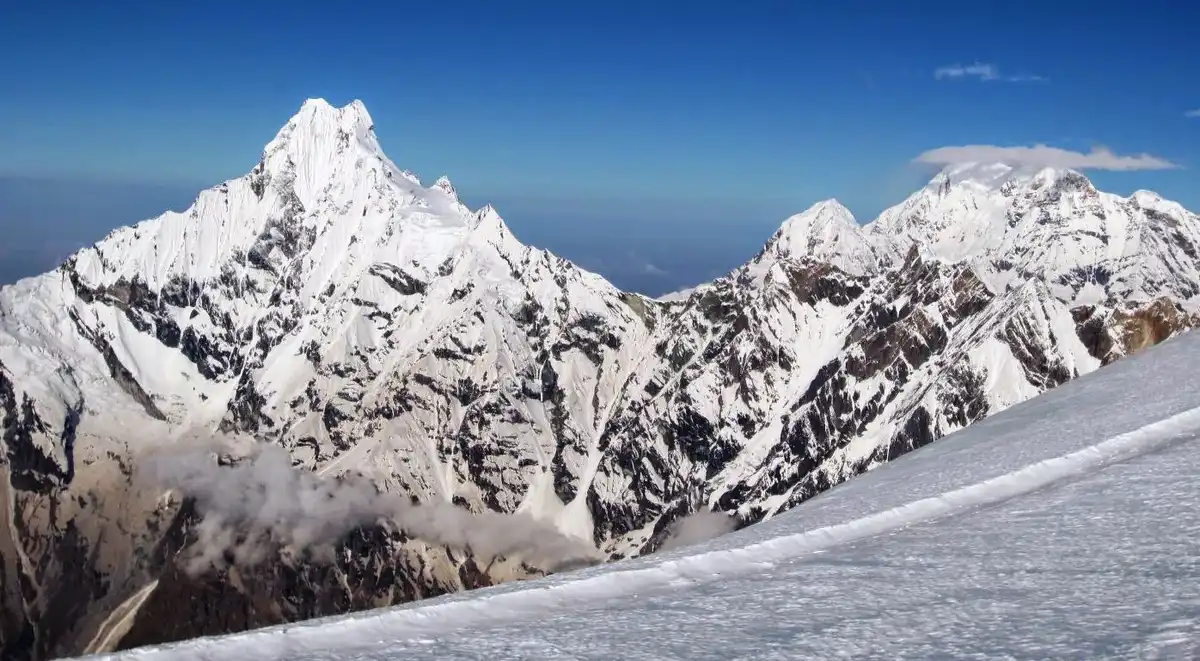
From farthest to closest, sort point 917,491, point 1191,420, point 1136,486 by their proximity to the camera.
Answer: point 1191,420, point 917,491, point 1136,486

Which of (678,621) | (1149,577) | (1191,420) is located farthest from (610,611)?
(1191,420)

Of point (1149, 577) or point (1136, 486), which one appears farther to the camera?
point (1136, 486)

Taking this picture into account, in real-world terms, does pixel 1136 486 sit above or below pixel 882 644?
above

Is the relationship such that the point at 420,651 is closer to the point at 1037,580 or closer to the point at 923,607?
the point at 923,607

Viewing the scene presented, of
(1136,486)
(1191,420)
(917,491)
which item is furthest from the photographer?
(1191,420)

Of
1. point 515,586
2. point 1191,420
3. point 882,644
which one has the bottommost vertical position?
point 882,644

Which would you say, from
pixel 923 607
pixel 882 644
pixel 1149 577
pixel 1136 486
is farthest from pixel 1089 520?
pixel 882 644
